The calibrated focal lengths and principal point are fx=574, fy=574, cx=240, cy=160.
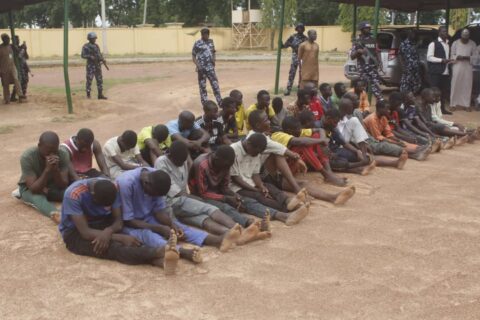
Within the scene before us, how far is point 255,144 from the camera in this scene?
5664 mm

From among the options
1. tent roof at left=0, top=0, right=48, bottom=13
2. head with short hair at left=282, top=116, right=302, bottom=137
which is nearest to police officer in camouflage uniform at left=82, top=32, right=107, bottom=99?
tent roof at left=0, top=0, right=48, bottom=13

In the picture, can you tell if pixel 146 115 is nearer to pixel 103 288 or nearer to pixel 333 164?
pixel 333 164

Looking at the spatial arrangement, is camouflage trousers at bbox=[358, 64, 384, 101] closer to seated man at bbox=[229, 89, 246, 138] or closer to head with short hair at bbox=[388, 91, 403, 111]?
head with short hair at bbox=[388, 91, 403, 111]

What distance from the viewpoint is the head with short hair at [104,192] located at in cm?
429

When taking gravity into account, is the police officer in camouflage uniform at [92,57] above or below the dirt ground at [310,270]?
above

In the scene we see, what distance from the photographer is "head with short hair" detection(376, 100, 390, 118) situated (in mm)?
8195

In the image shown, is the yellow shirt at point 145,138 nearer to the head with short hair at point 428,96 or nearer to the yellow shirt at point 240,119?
the yellow shirt at point 240,119

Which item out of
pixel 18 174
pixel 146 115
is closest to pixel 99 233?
pixel 18 174

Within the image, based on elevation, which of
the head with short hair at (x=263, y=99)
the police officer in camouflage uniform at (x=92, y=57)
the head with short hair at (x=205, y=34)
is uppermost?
the head with short hair at (x=205, y=34)

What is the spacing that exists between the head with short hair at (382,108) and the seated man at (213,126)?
2464mm

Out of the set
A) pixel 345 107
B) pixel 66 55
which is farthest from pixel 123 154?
pixel 66 55

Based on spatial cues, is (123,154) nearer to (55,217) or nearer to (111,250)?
(55,217)

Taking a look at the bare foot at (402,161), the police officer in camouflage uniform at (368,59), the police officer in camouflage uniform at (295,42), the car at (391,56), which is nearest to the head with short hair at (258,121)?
the bare foot at (402,161)

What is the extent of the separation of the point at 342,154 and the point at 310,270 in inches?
133
